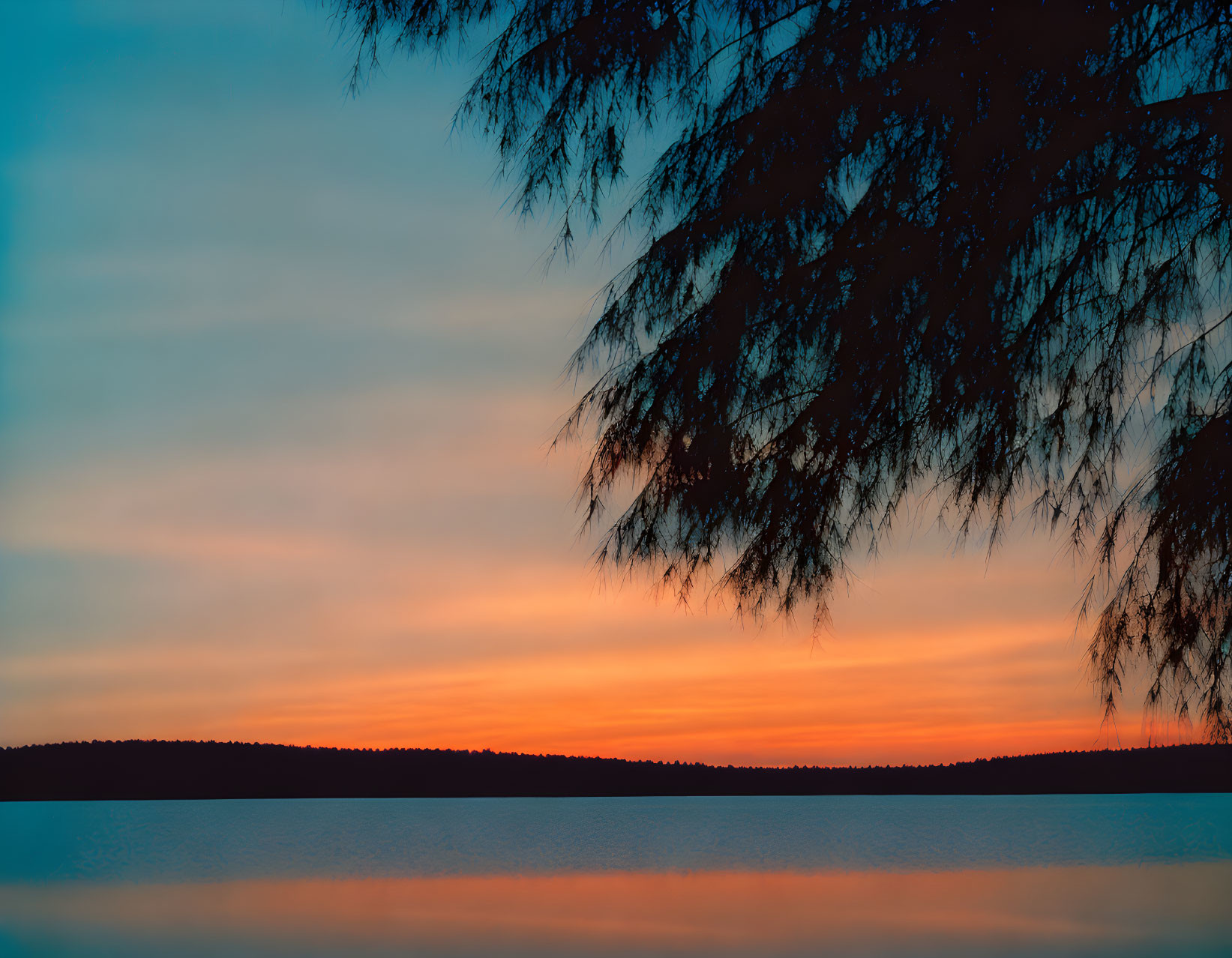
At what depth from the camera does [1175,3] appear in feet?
8.20

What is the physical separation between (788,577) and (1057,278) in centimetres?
101

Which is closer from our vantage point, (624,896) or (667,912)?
(667,912)

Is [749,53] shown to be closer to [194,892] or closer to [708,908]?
[708,908]

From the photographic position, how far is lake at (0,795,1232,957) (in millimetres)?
8078

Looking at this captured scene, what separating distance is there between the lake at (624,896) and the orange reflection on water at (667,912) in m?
0.05

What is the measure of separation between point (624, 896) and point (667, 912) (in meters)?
2.39

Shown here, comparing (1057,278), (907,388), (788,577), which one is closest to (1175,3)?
(1057,278)

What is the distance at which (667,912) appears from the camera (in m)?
10.7

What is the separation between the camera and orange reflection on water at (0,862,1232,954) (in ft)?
27.3

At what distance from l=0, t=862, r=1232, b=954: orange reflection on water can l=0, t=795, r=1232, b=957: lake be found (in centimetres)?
5

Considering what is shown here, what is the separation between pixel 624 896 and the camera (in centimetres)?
1289

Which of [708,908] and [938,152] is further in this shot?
[708,908]

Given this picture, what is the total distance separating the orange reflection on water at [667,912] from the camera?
8.32m

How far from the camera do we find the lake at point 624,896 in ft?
26.5
